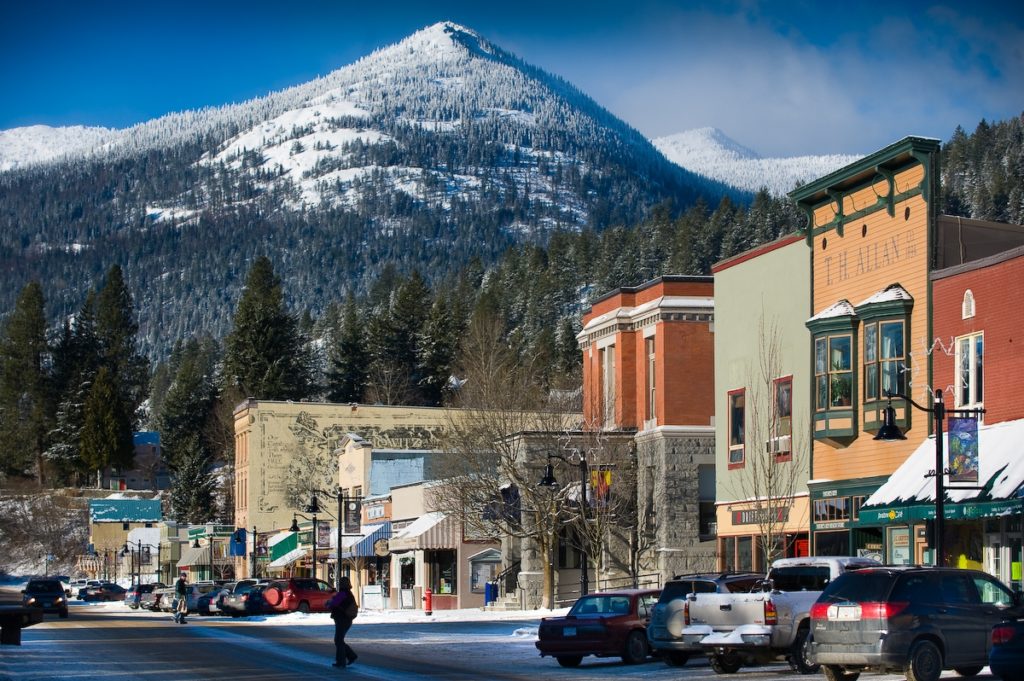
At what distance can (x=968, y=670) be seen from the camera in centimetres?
2108

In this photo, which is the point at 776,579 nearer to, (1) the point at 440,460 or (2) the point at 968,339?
(2) the point at 968,339

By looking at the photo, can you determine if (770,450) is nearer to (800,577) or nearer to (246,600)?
(800,577)

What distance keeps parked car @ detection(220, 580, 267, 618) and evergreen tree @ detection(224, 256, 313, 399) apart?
66957 millimetres

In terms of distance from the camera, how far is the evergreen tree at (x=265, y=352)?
409 ft

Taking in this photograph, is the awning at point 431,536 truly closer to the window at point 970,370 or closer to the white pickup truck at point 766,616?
the window at point 970,370

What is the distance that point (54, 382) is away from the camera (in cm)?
15238

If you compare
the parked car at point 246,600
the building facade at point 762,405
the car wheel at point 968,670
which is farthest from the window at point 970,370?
the parked car at point 246,600

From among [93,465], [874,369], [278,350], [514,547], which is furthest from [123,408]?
[874,369]

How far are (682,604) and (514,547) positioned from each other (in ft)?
97.2

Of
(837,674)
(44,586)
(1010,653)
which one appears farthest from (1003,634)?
(44,586)

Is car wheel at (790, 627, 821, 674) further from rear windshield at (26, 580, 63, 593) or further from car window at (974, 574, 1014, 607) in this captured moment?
rear windshield at (26, 580, 63, 593)

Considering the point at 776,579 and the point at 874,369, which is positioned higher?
the point at 874,369

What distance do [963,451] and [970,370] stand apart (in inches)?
219

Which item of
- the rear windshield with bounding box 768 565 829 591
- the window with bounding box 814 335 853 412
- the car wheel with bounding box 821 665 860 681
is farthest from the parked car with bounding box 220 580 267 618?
the car wheel with bounding box 821 665 860 681
